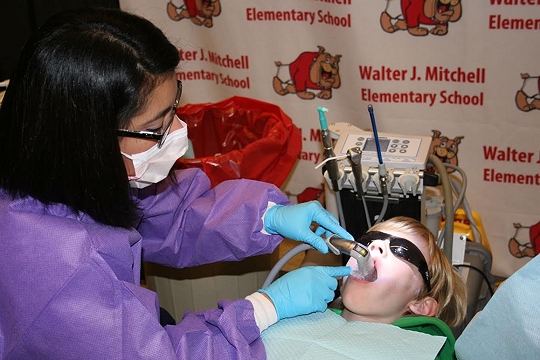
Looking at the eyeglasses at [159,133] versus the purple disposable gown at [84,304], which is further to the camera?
the eyeglasses at [159,133]

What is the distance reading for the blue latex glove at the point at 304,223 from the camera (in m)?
1.74

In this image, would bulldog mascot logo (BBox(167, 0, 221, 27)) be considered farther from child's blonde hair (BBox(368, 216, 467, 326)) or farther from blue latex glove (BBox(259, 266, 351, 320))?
blue latex glove (BBox(259, 266, 351, 320))

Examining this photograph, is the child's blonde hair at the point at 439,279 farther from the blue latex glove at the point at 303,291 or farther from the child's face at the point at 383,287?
the blue latex glove at the point at 303,291

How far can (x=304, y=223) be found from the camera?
1.76m

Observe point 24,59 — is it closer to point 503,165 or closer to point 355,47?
point 355,47

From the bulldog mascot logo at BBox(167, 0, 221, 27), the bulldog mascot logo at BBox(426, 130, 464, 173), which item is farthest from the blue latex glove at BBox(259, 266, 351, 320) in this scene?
the bulldog mascot logo at BBox(167, 0, 221, 27)

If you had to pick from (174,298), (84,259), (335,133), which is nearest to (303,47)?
(335,133)

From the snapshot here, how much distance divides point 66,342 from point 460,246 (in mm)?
1376

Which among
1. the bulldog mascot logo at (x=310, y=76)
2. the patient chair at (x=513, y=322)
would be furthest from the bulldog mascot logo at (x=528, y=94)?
the patient chair at (x=513, y=322)

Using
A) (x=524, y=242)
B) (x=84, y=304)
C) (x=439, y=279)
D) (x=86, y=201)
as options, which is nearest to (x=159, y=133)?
(x=86, y=201)

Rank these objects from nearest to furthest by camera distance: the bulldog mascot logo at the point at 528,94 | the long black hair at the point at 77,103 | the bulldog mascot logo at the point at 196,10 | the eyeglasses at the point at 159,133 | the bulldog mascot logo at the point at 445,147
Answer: the long black hair at the point at 77,103, the eyeglasses at the point at 159,133, the bulldog mascot logo at the point at 528,94, the bulldog mascot logo at the point at 445,147, the bulldog mascot logo at the point at 196,10

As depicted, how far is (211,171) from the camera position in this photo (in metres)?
2.21

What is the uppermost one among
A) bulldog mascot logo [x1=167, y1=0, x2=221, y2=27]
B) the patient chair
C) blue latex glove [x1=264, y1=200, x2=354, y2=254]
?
bulldog mascot logo [x1=167, y1=0, x2=221, y2=27]

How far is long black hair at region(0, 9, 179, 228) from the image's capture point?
53.6 inches
